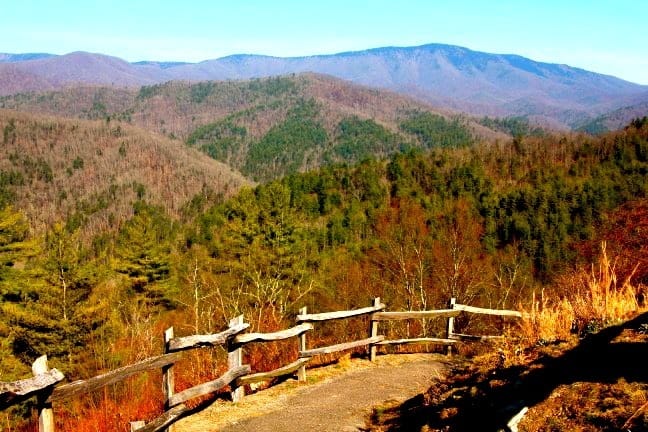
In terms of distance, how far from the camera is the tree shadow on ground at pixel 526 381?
5.66 meters

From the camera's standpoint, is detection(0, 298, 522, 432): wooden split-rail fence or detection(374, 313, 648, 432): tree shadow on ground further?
detection(374, 313, 648, 432): tree shadow on ground

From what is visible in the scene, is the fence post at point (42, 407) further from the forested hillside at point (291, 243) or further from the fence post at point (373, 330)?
the fence post at point (373, 330)

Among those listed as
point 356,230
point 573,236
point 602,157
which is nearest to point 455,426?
point 356,230

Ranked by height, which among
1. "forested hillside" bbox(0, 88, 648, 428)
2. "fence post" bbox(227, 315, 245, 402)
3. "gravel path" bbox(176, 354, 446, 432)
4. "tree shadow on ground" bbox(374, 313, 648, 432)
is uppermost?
"tree shadow on ground" bbox(374, 313, 648, 432)

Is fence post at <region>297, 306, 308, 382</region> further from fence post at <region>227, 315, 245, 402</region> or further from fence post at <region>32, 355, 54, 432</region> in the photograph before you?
fence post at <region>32, 355, 54, 432</region>

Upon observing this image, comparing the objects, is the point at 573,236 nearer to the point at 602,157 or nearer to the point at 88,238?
the point at 602,157

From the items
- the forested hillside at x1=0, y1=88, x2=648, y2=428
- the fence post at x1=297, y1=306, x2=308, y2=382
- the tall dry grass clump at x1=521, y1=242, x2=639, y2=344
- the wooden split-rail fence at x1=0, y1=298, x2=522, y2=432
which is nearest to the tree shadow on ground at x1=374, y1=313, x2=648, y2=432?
the tall dry grass clump at x1=521, y1=242, x2=639, y2=344

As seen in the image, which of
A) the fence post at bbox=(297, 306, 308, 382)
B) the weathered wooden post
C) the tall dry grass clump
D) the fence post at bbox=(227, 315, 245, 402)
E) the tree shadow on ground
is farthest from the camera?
the fence post at bbox=(297, 306, 308, 382)

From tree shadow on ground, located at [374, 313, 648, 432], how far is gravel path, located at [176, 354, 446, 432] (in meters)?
1.11

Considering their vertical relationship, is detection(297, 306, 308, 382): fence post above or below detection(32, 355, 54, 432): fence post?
below

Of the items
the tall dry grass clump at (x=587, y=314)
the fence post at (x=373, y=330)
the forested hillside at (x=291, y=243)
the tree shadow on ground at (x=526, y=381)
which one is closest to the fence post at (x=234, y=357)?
the forested hillside at (x=291, y=243)

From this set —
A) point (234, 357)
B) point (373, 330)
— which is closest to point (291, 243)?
point (373, 330)

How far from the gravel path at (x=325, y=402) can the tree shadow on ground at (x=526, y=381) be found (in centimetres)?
111

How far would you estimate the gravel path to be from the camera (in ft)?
25.5
